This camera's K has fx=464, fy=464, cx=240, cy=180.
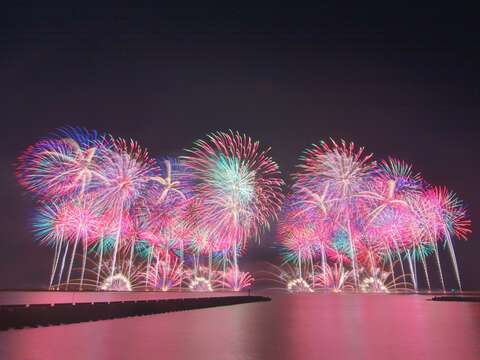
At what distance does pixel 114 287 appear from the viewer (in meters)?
105

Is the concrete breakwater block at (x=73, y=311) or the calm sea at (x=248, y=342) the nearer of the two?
the calm sea at (x=248, y=342)

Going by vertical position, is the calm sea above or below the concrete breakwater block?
below

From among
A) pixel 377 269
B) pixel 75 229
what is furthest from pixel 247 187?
pixel 377 269

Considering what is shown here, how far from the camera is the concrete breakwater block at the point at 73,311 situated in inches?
1091

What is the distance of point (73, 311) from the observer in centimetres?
3203

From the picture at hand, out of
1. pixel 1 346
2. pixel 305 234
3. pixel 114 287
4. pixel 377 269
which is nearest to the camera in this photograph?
pixel 1 346

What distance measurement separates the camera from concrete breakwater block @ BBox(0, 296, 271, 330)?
27.7 m

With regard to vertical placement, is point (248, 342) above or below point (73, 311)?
below

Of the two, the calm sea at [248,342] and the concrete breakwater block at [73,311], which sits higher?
the concrete breakwater block at [73,311]

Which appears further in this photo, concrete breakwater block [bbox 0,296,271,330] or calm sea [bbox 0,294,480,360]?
concrete breakwater block [bbox 0,296,271,330]

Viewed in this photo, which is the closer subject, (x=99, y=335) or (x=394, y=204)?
(x=99, y=335)

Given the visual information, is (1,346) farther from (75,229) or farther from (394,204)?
(394,204)

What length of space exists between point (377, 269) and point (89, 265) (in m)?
84.1

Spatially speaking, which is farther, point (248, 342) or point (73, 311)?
point (73, 311)
